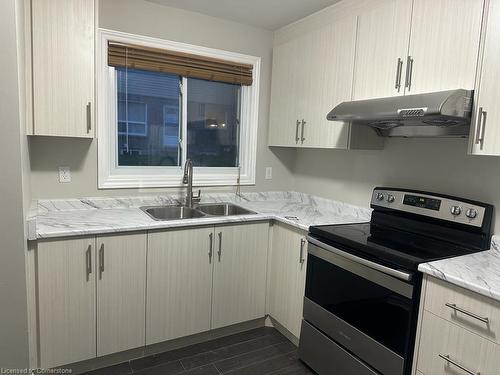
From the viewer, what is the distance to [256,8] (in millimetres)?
2576

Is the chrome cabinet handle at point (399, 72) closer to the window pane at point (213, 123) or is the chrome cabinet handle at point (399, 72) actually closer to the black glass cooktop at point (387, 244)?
the black glass cooktop at point (387, 244)

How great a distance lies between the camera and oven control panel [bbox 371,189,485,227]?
1815mm

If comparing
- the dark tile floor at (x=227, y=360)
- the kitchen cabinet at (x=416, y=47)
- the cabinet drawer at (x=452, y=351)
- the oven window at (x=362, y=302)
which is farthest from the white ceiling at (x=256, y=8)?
the dark tile floor at (x=227, y=360)

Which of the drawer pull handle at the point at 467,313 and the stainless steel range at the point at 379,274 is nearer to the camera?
the drawer pull handle at the point at 467,313

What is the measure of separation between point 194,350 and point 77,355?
732 mm

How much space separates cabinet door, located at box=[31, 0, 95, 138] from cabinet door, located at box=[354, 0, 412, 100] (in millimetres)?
1656

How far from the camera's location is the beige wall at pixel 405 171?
188 cm

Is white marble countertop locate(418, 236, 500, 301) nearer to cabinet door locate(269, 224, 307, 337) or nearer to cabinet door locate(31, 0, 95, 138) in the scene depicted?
cabinet door locate(269, 224, 307, 337)

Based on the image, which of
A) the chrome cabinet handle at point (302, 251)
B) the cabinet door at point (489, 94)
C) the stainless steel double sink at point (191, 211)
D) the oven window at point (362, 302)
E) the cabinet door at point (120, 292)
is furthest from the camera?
the stainless steel double sink at point (191, 211)

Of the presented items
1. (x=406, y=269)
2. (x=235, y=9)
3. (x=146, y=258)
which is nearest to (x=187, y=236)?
(x=146, y=258)

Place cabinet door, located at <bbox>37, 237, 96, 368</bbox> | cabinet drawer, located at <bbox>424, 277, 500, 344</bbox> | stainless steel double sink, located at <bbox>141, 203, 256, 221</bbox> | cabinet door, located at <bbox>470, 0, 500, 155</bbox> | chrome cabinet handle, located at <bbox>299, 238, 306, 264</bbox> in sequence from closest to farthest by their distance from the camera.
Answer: cabinet drawer, located at <bbox>424, 277, 500, 344</bbox> < cabinet door, located at <bbox>470, 0, 500, 155</bbox> < cabinet door, located at <bbox>37, 237, 96, 368</bbox> < chrome cabinet handle, located at <bbox>299, 238, 306, 264</bbox> < stainless steel double sink, located at <bbox>141, 203, 256, 221</bbox>

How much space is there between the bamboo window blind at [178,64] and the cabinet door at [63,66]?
1.41 ft

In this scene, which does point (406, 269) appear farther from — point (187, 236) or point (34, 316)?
point (34, 316)

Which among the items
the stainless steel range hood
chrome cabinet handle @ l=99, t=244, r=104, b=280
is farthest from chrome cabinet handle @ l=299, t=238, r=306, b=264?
chrome cabinet handle @ l=99, t=244, r=104, b=280
